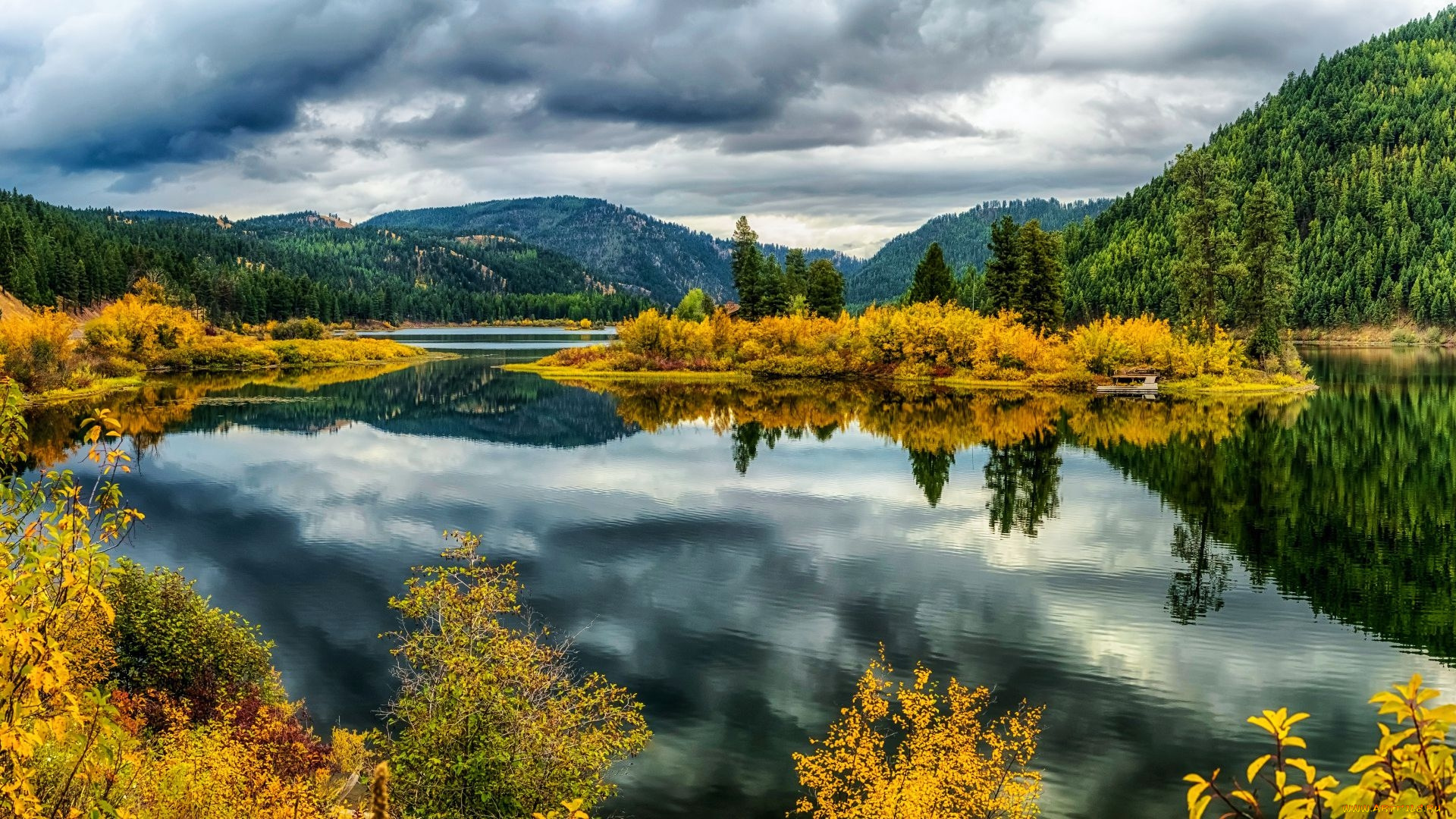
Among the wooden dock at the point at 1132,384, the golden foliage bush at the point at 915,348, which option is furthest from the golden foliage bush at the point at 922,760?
the golden foliage bush at the point at 915,348

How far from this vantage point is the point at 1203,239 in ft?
298

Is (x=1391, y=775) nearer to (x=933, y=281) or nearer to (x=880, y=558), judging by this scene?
(x=880, y=558)

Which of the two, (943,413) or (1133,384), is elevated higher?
(1133,384)

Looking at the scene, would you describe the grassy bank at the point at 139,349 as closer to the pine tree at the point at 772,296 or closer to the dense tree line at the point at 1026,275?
the pine tree at the point at 772,296

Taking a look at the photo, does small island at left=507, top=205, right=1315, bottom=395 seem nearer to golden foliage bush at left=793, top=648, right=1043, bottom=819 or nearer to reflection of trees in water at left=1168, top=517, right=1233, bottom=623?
reflection of trees in water at left=1168, top=517, right=1233, bottom=623

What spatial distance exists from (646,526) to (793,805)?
75.7ft

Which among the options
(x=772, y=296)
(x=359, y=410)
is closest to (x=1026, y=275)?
(x=772, y=296)

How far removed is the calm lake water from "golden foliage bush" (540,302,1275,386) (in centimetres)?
2085

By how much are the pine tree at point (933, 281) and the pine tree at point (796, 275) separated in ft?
64.0

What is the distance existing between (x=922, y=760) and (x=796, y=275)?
4949 inches

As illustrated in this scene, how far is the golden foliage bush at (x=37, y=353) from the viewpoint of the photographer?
8394cm

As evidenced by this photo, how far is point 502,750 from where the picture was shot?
15.1m

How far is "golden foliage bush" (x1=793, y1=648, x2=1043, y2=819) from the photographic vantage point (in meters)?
16.4

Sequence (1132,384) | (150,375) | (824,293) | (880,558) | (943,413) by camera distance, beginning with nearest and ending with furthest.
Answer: (880,558) < (943,413) < (1132,384) < (150,375) < (824,293)
